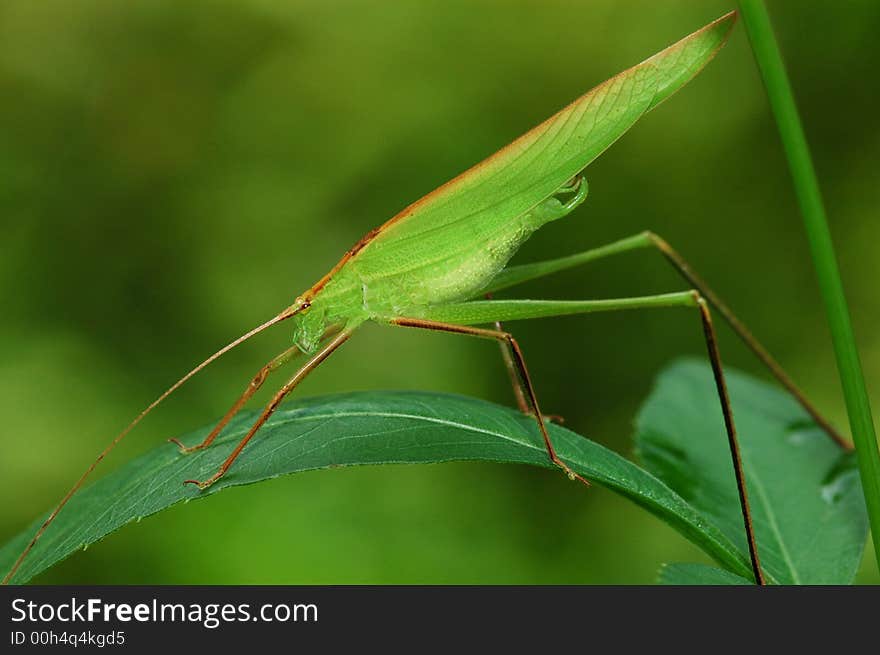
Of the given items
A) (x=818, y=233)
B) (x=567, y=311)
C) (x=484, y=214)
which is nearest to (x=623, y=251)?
(x=567, y=311)

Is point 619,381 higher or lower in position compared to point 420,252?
higher

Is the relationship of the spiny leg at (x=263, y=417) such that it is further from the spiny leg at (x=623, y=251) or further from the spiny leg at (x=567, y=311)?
the spiny leg at (x=623, y=251)

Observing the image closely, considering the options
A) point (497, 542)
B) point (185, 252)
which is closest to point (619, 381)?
point (497, 542)

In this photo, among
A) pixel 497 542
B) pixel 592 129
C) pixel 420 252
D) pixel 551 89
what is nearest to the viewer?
pixel 592 129

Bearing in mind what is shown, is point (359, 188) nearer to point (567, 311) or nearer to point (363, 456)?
point (567, 311)

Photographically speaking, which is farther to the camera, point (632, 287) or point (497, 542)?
point (632, 287)
